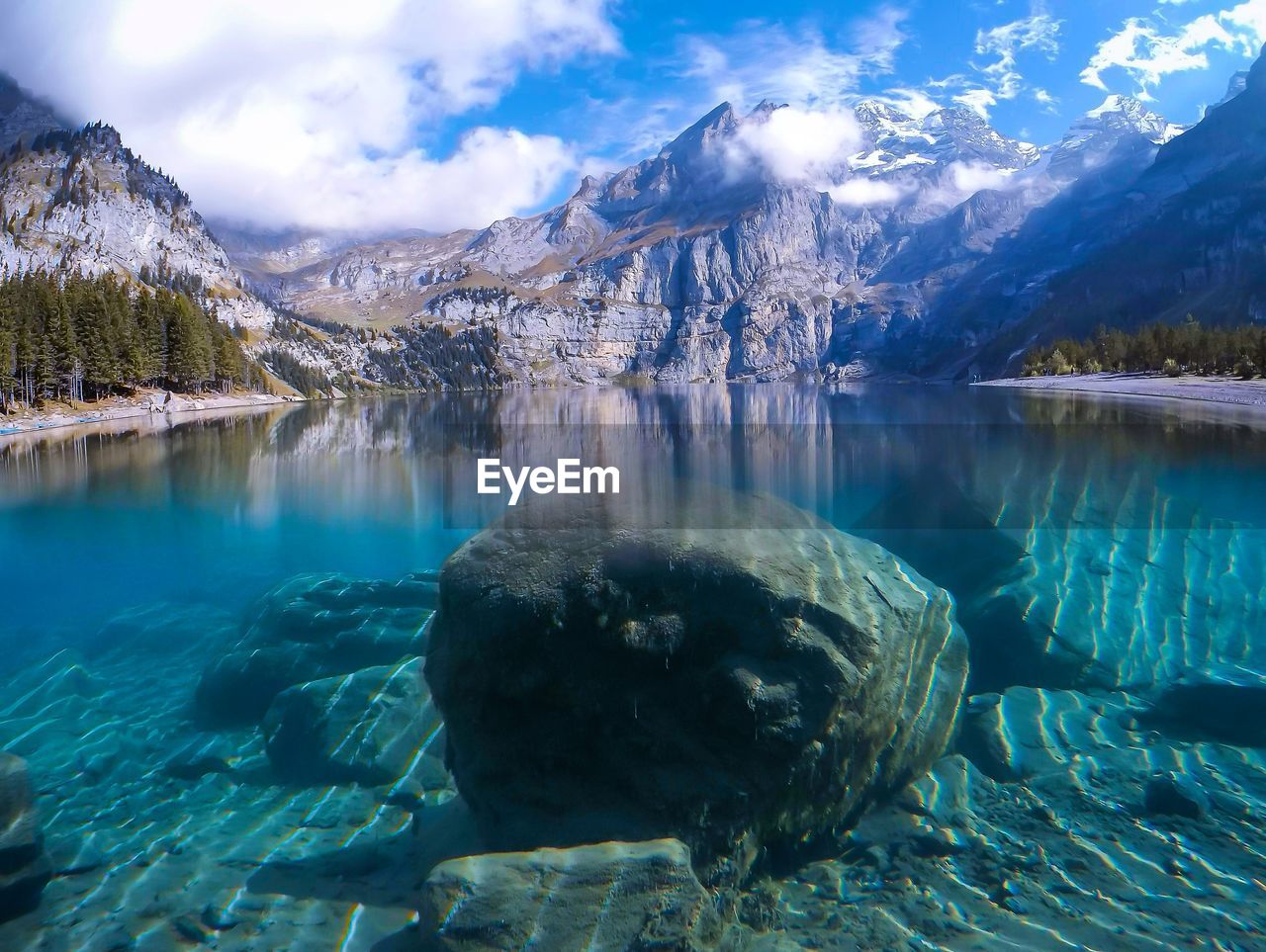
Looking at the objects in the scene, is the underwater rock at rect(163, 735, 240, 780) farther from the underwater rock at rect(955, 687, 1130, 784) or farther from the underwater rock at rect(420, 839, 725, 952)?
the underwater rock at rect(955, 687, 1130, 784)

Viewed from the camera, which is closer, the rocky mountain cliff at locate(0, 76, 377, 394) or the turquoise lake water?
the turquoise lake water

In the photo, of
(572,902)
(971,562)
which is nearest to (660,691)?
(572,902)

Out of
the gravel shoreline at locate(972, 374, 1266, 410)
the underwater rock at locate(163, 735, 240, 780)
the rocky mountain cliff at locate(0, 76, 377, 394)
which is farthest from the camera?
the rocky mountain cliff at locate(0, 76, 377, 394)

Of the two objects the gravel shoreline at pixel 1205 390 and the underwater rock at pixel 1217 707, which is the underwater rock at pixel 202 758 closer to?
the underwater rock at pixel 1217 707

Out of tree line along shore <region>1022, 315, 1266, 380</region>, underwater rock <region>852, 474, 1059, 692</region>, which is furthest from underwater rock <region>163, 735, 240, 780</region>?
tree line along shore <region>1022, 315, 1266, 380</region>

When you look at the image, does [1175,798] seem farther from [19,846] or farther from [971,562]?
[19,846]
